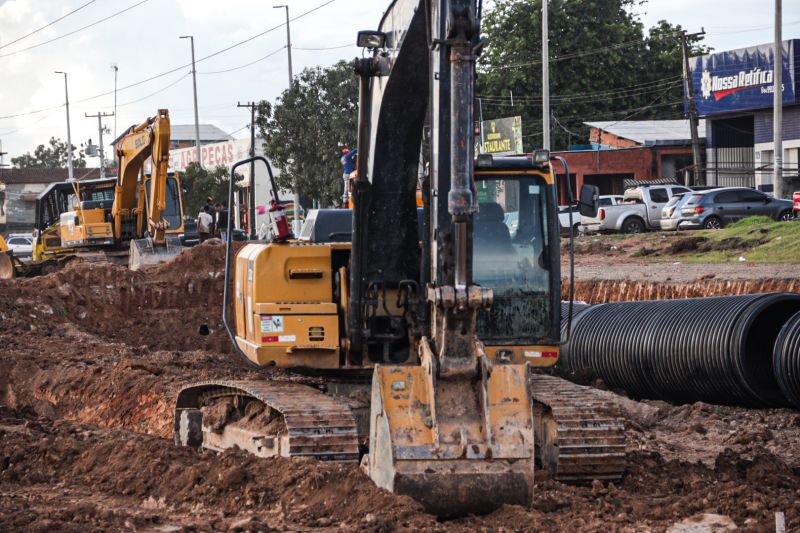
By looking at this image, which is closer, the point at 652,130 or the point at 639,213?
the point at 639,213

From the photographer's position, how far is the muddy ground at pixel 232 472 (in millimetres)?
7023

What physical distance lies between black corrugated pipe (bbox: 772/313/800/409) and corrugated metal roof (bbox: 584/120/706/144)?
147ft

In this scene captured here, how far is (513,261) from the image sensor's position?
365 inches

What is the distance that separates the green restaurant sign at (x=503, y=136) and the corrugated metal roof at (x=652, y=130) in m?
6.30

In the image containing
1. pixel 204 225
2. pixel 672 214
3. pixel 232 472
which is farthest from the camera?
pixel 672 214

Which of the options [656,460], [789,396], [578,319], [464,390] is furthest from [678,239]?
[464,390]

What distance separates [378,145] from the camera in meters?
8.41

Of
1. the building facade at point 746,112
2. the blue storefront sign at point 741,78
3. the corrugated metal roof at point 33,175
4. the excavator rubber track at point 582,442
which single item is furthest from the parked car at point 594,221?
the corrugated metal roof at point 33,175

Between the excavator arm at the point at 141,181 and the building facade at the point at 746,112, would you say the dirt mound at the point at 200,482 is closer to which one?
the excavator arm at the point at 141,181

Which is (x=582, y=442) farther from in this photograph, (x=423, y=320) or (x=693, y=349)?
(x=693, y=349)

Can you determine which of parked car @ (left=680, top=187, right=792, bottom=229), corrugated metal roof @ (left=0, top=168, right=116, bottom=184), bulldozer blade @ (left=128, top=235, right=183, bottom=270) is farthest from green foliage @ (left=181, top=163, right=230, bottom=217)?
corrugated metal roof @ (left=0, top=168, right=116, bottom=184)

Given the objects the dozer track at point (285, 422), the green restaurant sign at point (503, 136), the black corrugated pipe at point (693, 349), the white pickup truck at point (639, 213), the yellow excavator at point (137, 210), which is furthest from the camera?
the green restaurant sign at point (503, 136)

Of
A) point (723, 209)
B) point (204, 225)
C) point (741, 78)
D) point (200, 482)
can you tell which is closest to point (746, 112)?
point (741, 78)

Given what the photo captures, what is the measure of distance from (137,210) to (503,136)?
85.9ft
